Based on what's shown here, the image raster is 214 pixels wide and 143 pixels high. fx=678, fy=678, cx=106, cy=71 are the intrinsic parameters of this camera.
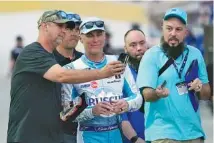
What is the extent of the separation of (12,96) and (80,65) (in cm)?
79

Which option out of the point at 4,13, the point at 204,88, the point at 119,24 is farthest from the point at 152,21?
the point at 204,88

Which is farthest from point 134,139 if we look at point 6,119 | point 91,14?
point 91,14

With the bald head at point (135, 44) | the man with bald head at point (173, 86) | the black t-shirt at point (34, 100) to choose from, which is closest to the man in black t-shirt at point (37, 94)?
the black t-shirt at point (34, 100)

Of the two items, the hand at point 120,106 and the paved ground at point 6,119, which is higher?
the hand at point 120,106

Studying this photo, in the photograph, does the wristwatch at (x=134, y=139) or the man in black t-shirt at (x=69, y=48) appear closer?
the wristwatch at (x=134, y=139)

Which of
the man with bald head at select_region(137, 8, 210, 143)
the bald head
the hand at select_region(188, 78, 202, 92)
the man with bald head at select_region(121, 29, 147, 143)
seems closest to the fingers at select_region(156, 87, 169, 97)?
the man with bald head at select_region(137, 8, 210, 143)

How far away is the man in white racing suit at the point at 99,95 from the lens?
574cm

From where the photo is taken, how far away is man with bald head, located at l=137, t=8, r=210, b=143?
591 cm

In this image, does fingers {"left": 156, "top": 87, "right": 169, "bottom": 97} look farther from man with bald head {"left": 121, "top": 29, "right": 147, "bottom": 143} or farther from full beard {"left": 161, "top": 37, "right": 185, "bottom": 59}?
man with bald head {"left": 121, "top": 29, "right": 147, "bottom": 143}

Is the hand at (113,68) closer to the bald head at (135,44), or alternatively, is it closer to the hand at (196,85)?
the hand at (196,85)

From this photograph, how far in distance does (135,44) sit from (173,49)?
4.30 feet

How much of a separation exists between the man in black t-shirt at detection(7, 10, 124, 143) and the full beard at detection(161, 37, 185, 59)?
3.63 feet

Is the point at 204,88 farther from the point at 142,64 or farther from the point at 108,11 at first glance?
the point at 108,11

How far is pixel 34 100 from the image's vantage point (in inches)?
207
